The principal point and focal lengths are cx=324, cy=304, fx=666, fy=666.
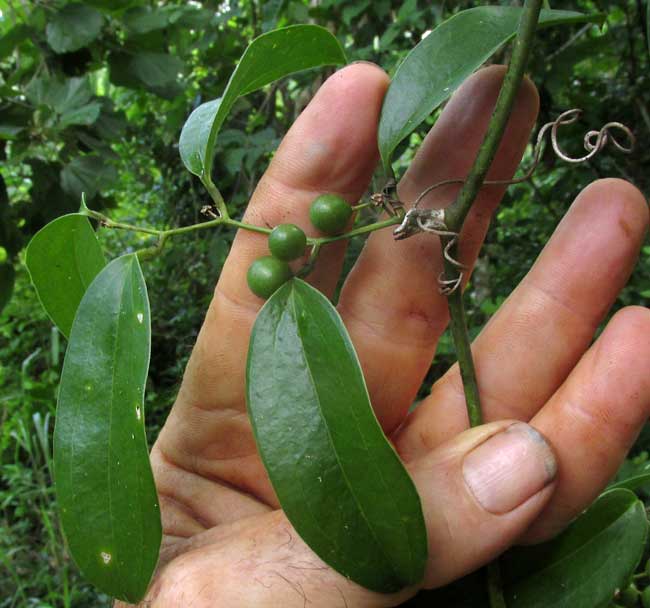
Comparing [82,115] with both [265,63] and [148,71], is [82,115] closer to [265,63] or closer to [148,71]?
[148,71]

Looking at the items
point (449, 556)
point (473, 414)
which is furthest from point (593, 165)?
point (449, 556)

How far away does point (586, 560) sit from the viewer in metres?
0.78

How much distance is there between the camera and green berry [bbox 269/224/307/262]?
0.79 meters

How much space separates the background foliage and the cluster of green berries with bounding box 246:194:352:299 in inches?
25.8

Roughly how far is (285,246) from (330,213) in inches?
3.0

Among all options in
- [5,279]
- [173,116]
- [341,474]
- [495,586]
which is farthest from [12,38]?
[495,586]

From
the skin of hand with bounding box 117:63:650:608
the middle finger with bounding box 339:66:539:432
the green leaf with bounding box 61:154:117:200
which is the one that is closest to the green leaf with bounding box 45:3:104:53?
the green leaf with bounding box 61:154:117:200

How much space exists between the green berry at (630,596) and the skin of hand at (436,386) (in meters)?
0.13

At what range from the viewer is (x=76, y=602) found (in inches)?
75.6

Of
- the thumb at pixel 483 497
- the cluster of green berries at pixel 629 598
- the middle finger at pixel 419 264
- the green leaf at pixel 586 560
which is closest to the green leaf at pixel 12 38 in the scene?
the middle finger at pixel 419 264

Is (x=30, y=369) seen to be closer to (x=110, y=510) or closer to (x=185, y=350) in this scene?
(x=185, y=350)

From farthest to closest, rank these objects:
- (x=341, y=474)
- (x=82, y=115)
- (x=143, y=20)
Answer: (x=143, y=20) < (x=82, y=115) < (x=341, y=474)

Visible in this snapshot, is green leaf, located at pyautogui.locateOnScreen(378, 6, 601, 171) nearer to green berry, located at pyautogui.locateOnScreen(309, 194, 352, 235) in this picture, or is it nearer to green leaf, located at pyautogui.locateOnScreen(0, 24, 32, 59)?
green berry, located at pyautogui.locateOnScreen(309, 194, 352, 235)

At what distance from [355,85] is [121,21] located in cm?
102
